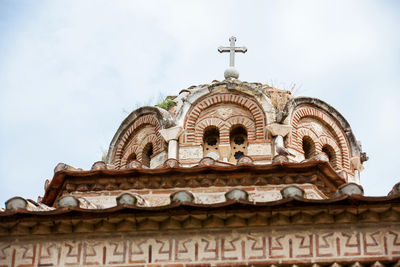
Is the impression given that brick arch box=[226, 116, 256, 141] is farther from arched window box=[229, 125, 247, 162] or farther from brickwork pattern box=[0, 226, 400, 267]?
brickwork pattern box=[0, 226, 400, 267]

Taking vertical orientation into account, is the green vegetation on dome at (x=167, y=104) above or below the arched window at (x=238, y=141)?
above

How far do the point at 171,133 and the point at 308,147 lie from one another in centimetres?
300

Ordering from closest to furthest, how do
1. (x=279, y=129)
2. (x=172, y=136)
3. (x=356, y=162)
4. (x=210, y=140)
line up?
(x=279, y=129), (x=172, y=136), (x=210, y=140), (x=356, y=162)

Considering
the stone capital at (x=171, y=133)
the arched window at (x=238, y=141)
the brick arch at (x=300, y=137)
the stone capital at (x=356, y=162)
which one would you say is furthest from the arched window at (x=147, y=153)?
the stone capital at (x=356, y=162)

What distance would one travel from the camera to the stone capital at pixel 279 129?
1795cm

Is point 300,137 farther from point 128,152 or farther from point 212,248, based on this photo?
point 212,248

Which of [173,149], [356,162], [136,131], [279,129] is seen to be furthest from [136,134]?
[356,162]

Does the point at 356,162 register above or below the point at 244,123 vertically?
below

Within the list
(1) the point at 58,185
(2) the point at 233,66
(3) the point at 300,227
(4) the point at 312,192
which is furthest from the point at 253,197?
(2) the point at 233,66

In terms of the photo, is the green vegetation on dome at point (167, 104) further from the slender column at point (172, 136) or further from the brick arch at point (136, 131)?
the slender column at point (172, 136)

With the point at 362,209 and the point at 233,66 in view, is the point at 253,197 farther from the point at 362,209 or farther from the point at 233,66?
the point at 233,66

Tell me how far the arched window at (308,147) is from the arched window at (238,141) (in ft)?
4.37

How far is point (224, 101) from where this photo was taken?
61.8ft

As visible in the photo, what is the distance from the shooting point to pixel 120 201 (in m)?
13.4
